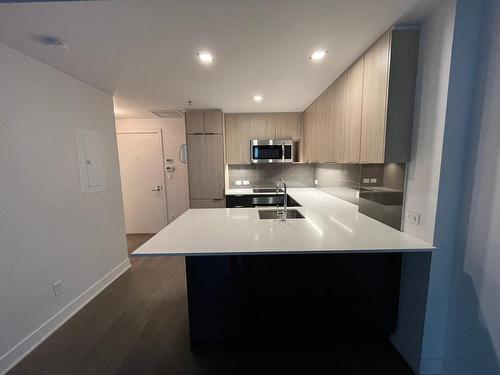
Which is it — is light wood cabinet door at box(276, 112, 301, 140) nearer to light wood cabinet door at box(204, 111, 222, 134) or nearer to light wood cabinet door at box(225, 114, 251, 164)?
light wood cabinet door at box(225, 114, 251, 164)

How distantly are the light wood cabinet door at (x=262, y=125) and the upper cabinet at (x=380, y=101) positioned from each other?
159 centimetres

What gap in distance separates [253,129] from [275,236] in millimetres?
2571

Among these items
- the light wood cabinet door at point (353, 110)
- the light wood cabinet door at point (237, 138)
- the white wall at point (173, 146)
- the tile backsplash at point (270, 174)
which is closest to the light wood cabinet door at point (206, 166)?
the light wood cabinet door at point (237, 138)

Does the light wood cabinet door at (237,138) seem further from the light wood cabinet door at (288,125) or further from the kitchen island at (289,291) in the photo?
the kitchen island at (289,291)

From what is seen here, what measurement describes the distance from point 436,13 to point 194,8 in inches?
56.1

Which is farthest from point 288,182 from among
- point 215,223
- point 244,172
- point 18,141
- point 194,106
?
point 18,141

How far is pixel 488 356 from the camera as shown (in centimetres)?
105

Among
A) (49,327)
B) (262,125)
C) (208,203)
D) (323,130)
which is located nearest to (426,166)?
(323,130)

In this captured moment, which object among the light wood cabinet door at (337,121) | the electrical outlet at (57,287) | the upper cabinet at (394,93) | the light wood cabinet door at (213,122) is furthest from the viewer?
the light wood cabinet door at (213,122)

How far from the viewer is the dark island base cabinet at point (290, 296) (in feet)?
4.81

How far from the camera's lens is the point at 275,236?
1432 millimetres


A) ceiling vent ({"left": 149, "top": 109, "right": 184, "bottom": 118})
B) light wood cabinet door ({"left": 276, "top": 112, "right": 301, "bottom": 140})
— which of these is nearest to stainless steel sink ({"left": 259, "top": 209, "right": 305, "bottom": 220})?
light wood cabinet door ({"left": 276, "top": 112, "right": 301, "bottom": 140})

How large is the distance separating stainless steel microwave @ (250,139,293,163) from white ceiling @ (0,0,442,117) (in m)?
1.19

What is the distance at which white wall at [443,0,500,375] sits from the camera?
1017mm
